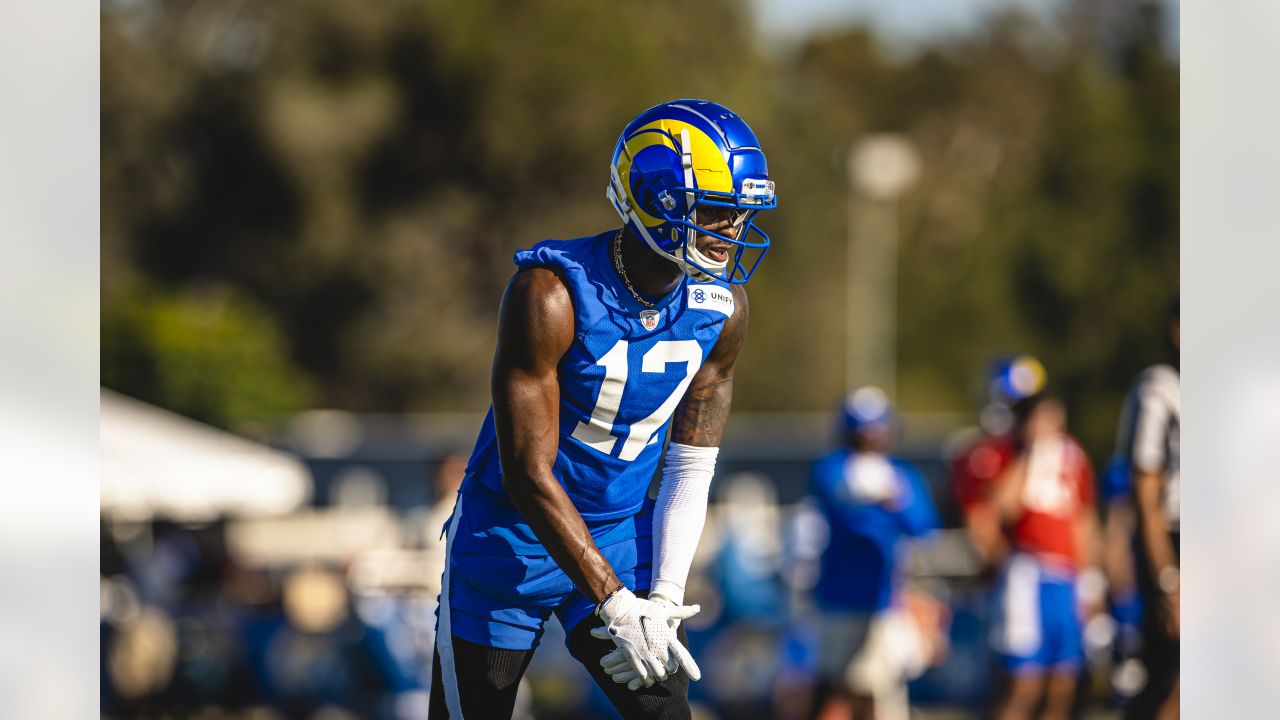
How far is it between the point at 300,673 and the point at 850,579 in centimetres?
488

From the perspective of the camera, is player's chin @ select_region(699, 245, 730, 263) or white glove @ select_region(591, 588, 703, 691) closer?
white glove @ select_region(591, 588, 703, 691)

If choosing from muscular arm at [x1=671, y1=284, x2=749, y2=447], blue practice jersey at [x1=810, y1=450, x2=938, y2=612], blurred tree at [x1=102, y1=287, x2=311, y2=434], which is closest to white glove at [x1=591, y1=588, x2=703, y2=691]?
muscular arm at [x1=671, y1=284, x2=749, y2=447]

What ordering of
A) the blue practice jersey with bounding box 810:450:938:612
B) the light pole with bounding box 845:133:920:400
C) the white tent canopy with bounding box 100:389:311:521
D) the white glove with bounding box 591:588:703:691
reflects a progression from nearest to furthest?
the white glove with bounding box 591:588:703:691 → the blue practice jersey with bounding box 810:450:938:612 → the white tent canopy with bounding box 100:389:311:521 → the light pole with bounding box 845:133:920:400

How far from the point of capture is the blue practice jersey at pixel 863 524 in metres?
9.77

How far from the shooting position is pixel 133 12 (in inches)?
1369

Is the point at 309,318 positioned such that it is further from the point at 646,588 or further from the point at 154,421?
the point at 646,588

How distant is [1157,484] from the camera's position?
22.0 feet

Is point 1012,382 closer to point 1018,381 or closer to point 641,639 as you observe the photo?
point 1018,381

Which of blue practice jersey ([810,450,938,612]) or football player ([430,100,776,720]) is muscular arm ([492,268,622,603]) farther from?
blue practice jersey ([810,450,938,612])

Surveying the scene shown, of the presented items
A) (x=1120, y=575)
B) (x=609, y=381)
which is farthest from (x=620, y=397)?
(x=1120, y=575)

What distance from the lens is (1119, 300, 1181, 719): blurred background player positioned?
6.68 meters

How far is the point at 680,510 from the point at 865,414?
5.49m

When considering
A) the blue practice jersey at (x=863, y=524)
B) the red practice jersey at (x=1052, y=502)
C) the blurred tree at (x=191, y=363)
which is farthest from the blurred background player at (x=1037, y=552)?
the blurred tree at (x=191, y=363)
